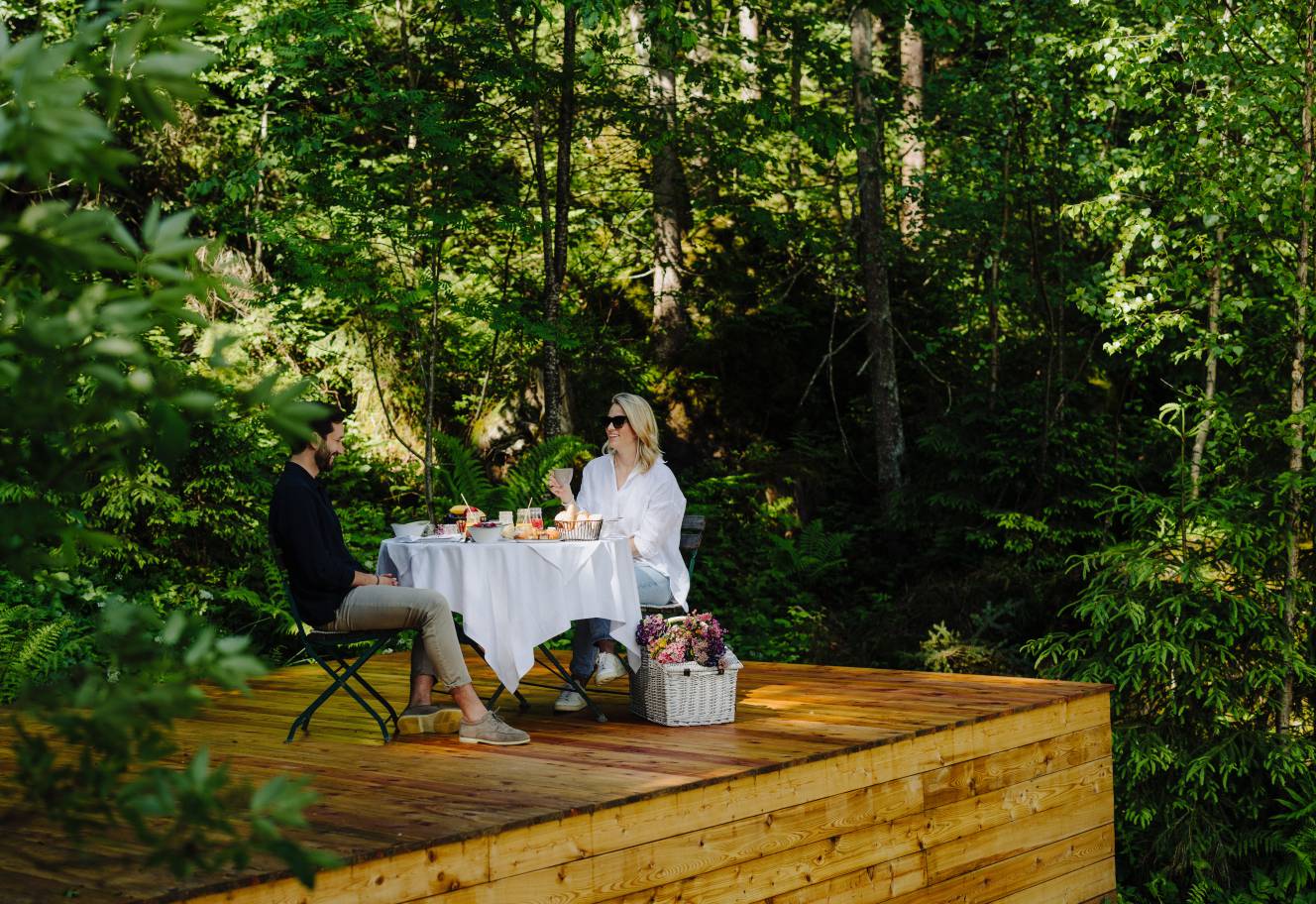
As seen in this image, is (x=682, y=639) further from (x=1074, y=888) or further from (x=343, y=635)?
(x=1074, y=888)

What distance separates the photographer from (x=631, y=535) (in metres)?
5.59

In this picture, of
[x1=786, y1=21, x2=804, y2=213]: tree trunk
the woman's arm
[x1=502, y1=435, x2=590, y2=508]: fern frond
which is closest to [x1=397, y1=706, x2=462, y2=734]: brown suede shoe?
the woman's arm

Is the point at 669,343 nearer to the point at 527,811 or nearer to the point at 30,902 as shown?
the point at 527,811

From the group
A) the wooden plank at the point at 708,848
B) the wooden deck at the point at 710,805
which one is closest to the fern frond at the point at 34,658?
the wooden deck at the point at 710,805

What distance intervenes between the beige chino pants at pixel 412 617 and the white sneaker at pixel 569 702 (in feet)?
2.54

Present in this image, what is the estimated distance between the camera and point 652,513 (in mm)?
5562

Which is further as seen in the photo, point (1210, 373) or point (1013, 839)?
point (1210, 373)

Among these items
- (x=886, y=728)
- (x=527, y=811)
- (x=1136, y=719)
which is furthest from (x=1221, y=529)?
(x=527, y=811)

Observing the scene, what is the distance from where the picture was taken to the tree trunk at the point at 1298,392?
20.6 ft

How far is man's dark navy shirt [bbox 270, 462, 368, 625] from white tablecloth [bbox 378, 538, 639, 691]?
35 centimetres

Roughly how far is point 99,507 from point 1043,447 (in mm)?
6419

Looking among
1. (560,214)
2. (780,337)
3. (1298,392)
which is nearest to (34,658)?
(560,214)

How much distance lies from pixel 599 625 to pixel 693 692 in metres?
0.59

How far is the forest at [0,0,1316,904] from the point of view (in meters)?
6.05
